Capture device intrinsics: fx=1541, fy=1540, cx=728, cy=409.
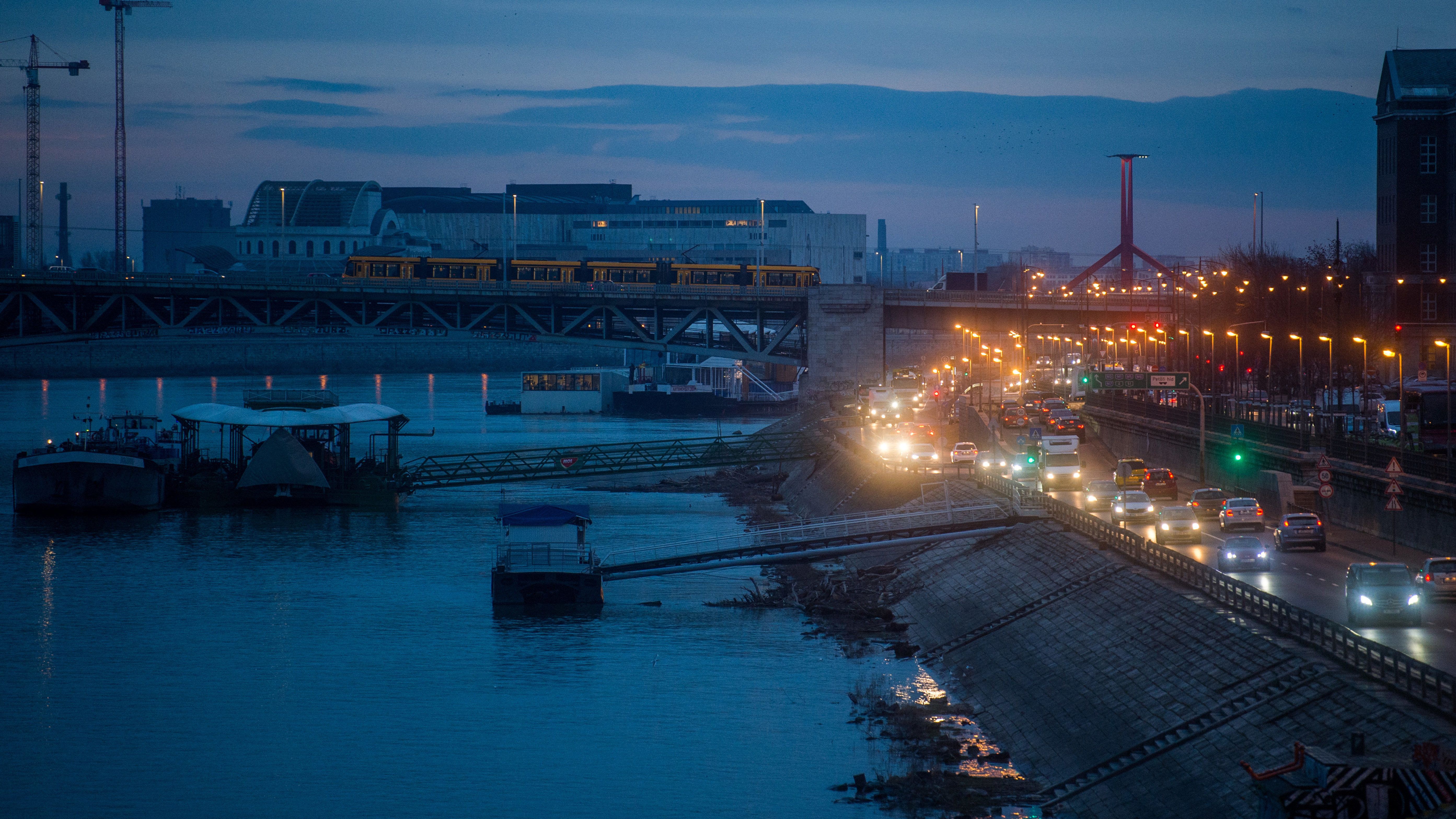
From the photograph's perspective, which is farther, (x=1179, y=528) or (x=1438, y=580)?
(x=1179, y=528)

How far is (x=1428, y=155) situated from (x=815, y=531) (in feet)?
169

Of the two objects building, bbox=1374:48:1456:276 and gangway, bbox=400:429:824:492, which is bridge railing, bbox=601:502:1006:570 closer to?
gangway, bbox=400:429:824:492

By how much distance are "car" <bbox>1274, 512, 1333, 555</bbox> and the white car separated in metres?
24.8

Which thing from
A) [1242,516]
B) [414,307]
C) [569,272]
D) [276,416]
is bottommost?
[1242,516]

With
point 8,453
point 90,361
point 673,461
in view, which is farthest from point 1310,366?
point 90,361

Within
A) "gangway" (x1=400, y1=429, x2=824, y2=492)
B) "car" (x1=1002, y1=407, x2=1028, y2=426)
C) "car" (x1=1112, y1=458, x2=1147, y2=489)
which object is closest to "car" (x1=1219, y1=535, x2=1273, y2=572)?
"car" (x1=1112, y1=458, x2=1147, y2=489)

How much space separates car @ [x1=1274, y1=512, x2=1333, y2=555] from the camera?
3906 centimetres

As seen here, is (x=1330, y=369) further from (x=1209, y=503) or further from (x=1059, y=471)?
(x=1209, y=503)

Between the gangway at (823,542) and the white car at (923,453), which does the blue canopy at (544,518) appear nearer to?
the gangway at (823,542)

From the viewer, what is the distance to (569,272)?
347 ft

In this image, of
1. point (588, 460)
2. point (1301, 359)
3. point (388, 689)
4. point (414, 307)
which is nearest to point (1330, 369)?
point (1301, 359)

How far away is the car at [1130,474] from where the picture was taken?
5250 cm

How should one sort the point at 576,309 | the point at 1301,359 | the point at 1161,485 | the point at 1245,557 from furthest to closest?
1. the point at 576,309
2. the point at 1301,359
3. the point at 1161,485
4. the point at 1245,557

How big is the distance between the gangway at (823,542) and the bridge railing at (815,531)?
5cm
